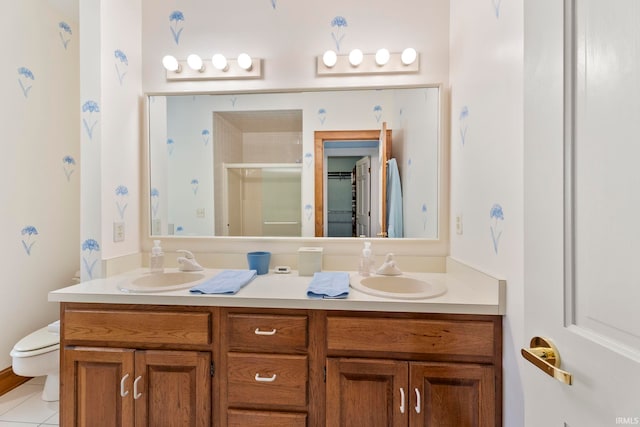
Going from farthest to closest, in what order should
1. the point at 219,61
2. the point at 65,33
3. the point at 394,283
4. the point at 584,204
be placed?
the point at 65,33
the point at 219,61
the point at 394,283
the point at 584,204

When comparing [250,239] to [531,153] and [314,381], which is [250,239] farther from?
[531,153]

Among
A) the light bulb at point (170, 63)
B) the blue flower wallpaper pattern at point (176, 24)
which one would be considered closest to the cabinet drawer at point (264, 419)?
the light bulb at point (170, 63)

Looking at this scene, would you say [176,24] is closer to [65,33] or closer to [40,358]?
[65,33]

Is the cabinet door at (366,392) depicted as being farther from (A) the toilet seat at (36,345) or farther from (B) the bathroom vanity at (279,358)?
(A) the toilet seat at (36,345)

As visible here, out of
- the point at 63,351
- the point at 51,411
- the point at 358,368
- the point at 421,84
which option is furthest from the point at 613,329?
the point at 51,411

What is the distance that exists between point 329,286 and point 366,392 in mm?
428

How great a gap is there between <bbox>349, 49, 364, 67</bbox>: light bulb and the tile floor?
8.41 feet

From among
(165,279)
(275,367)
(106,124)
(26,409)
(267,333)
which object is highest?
(106,124)

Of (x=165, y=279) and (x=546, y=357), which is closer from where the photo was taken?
(x=546, y=357)

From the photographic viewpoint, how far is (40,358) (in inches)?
61.2

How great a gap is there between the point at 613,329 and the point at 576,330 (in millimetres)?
62

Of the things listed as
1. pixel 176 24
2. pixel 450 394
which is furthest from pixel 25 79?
pixel 450 394

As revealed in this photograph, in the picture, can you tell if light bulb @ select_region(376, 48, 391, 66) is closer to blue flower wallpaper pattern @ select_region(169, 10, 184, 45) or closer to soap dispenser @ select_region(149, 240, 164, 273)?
blue flower wallpaper pattern @ select_region(169, 10, 184, 45)

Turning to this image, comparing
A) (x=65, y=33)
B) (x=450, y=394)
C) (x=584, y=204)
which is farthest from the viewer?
(x=65, y=33)
